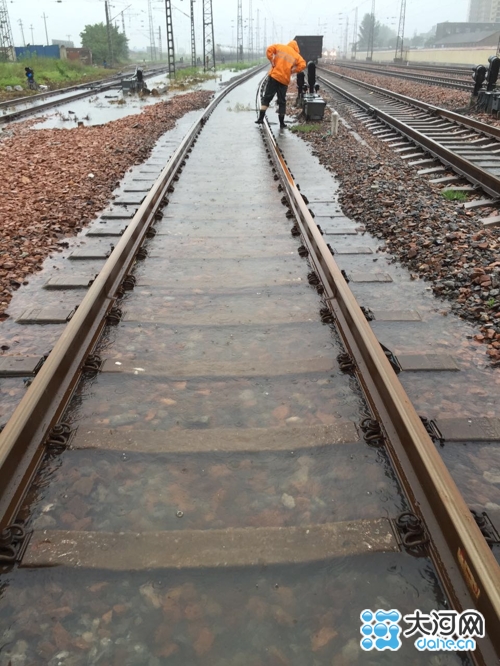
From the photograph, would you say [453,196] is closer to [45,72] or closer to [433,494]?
[433,494]

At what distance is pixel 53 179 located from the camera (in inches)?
340

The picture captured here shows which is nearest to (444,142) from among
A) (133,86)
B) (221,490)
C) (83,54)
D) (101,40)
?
(221,490)

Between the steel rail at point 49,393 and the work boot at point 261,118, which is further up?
the work boot at point 261,118

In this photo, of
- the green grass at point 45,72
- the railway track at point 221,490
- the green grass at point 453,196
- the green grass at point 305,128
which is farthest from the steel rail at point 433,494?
the green grass at point 45,72

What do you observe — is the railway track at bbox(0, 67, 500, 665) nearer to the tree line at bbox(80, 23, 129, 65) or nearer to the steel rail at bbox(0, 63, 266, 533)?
the steel rail at bbox(0, 63, 266, 533)

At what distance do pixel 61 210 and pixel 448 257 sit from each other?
4.89 metres

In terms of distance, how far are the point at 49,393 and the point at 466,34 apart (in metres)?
121

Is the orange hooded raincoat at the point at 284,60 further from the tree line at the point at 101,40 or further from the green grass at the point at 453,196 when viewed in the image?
the tree line at the point at 101,40

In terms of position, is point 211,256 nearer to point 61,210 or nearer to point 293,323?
point 293,323

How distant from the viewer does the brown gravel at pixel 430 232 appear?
4293mm

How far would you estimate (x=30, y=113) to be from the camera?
62.8 ft

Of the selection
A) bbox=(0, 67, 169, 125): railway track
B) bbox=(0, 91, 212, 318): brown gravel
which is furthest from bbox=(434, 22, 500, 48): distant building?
bbox=(0, 91, 212, 318): brown gravel

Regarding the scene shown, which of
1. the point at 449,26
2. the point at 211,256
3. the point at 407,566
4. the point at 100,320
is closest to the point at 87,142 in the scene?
the point at 211,256

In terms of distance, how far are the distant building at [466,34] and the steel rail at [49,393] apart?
90238mm
